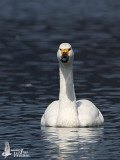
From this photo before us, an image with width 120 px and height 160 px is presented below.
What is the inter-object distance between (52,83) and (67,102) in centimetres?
758

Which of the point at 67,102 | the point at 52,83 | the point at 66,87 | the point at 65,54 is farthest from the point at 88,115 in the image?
the point at 52,83

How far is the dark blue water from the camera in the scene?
1567cm

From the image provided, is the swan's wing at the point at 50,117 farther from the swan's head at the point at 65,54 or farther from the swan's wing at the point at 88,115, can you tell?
the swan's head at the point at 65,54

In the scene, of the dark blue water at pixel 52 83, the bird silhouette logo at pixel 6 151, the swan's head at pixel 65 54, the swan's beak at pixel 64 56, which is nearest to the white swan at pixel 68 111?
the swan's head at pixel 65 54

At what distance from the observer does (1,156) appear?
47.6 ft

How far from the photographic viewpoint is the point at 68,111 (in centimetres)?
1794

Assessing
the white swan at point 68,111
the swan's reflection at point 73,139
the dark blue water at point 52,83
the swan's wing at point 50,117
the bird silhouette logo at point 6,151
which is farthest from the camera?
the swan's wing at point 50,117

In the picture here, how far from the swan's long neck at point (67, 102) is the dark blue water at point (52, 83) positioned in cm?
25

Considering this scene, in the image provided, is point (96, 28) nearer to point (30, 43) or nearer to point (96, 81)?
point (30, 43)

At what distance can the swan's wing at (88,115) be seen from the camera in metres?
17.9

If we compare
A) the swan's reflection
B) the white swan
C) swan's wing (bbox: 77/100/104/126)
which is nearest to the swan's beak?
the white swan

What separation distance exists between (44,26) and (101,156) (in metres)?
40.3

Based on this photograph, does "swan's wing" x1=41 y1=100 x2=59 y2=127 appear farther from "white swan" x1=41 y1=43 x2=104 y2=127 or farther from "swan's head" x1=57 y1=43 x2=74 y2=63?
"swan's head" x1=57 y1=43 x2=74 y2=63

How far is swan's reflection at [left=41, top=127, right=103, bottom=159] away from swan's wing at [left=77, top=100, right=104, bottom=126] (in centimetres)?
28
